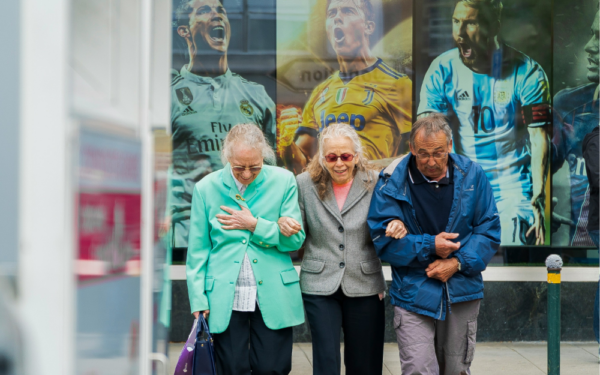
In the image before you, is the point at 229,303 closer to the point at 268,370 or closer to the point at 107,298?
the point at 268,370

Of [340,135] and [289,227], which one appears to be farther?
[340,135]

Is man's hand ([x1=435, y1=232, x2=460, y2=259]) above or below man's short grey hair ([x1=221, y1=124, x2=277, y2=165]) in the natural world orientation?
below

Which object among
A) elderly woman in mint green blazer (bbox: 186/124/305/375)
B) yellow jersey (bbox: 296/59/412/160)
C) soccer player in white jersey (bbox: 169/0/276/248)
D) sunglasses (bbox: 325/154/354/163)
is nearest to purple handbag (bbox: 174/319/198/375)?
elderly woman in mint green blazer (bbox: 186/124/305/375)

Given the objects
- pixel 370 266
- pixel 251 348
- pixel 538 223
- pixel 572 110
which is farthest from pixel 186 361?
pixel 572 110

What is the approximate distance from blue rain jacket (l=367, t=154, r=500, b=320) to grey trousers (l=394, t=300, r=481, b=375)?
90 mm

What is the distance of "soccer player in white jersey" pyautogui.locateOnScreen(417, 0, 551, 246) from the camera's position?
6.68 metres

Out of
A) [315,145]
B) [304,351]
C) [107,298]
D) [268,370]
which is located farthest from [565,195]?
[107,298]

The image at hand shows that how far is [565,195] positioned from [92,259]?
20.5ft

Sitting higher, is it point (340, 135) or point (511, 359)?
point (340, 135)

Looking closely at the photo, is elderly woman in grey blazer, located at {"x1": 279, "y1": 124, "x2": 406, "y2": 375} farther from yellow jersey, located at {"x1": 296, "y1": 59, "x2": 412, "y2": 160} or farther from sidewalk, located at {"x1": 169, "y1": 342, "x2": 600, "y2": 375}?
yellow jersey, located at {"x1": 296, "y1": 59, "x2": 412, "y2": 160}

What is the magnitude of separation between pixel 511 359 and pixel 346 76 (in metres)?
3.20

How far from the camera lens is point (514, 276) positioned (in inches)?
262

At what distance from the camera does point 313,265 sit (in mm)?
3953

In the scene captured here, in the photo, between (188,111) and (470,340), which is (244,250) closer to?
(470,340)
